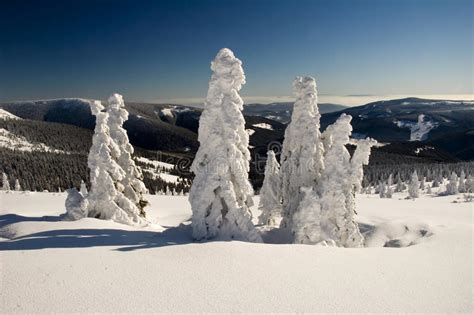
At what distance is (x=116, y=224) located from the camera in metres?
25.8

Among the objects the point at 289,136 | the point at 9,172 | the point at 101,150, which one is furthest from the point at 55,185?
the point at 289,136

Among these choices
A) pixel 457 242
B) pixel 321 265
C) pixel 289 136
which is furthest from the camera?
pixel 289 136

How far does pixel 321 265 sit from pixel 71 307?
1126 centimetres

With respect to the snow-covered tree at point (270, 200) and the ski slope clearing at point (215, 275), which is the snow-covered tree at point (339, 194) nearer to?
the ski slope clearing at point (215, 275)

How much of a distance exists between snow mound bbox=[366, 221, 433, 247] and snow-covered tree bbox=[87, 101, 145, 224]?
20707 millimetres

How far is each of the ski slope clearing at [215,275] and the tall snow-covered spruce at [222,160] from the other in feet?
9.29

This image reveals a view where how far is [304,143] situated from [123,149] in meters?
16.0

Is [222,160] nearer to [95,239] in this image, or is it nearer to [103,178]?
[95,239]

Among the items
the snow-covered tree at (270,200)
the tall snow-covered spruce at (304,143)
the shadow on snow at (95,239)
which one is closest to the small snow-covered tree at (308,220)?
the tall snow-covered spruce at (304,143)

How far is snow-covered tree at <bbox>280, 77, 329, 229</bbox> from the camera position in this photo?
25.9 metres

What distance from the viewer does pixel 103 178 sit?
27.3 m

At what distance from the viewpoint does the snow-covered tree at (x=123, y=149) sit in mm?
30047

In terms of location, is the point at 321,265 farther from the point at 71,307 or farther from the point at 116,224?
the point at 116,224

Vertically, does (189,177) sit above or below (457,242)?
below
